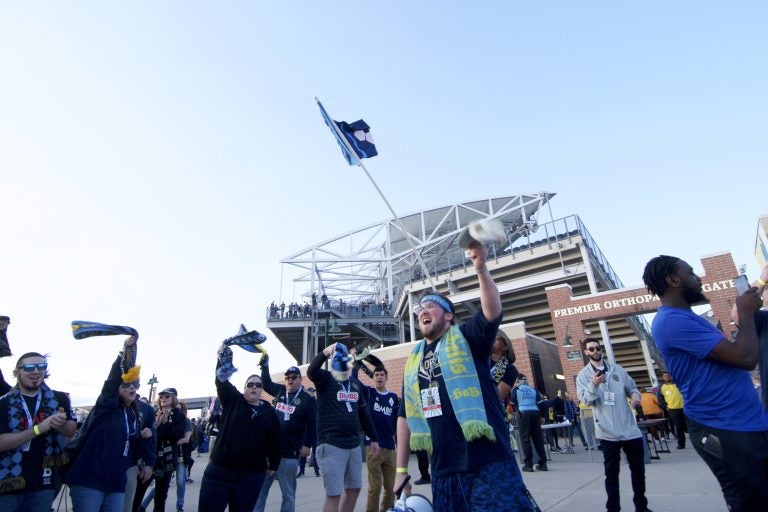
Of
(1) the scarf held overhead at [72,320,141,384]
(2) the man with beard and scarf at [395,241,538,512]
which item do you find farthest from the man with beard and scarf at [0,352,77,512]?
(2) the man with beard and scarf at [395,241,538,512]

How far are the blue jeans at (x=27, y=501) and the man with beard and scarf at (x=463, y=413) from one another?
125 inches

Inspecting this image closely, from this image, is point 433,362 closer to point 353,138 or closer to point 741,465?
point 741,465

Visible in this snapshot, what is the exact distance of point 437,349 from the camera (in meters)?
2.72

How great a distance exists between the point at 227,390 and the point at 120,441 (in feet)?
3.69

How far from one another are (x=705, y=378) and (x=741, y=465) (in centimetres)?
46

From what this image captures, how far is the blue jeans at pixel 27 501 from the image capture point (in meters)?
3.55

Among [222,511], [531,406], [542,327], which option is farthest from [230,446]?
[542,327]

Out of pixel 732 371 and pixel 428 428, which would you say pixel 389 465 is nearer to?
pixel 428 428

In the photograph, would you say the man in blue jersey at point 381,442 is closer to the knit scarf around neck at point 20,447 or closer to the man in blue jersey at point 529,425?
the knit scarf around neck at point 20,447

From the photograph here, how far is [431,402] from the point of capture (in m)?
2.64

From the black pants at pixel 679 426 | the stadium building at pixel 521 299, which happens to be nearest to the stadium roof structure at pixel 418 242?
the stadium building at pixel 521 299

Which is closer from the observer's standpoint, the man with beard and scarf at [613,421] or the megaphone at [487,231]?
the megaphone at [487,231]

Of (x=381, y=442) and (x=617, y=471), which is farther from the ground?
(x=381, y=442)

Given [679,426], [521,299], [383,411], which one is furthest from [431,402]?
[521,299]
